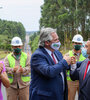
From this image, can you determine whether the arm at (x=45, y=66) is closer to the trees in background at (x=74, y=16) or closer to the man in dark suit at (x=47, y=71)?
the man in dark suit at (x=47, y=71)

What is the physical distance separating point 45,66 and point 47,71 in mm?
85

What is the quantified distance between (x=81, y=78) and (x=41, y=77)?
1.95ft

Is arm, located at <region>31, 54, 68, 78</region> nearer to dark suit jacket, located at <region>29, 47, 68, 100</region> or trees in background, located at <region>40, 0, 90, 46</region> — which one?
dark suit jacket, located at <region>29, 47, 68, 100</region>

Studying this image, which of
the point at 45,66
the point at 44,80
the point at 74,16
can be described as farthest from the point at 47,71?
the point at 74,16

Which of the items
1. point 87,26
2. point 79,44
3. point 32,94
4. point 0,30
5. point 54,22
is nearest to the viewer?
point 32,94

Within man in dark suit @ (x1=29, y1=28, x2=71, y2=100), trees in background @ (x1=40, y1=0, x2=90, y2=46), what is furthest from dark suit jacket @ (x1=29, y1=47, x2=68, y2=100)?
trees in background @ (x1=40, y1=0, x2=90, y2=46)

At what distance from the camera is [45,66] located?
239 cm

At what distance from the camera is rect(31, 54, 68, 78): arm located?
2348 millimetres

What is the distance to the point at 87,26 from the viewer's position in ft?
79.3

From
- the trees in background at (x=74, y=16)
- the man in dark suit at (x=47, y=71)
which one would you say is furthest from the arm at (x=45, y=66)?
the trees in background at (x=74, y=16)

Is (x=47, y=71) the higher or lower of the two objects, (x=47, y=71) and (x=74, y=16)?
the lower

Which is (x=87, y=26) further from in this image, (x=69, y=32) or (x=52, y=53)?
(x=52, y=53)

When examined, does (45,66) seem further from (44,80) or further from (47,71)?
(44,80)

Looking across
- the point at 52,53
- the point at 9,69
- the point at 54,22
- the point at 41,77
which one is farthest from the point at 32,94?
the point at 54,22
